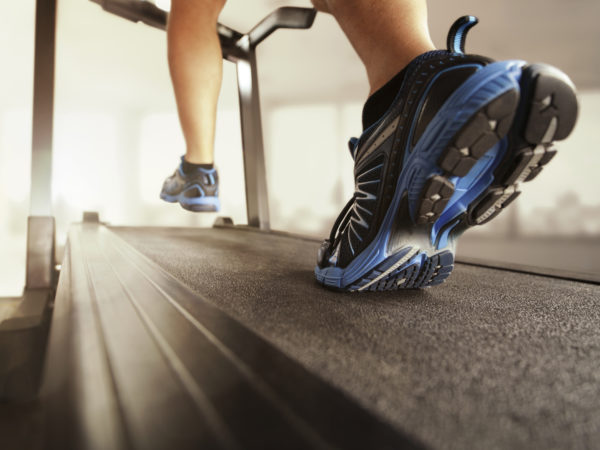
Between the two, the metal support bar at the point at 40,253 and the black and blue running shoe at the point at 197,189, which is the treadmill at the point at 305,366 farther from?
the metal support bar at the point at 40,253

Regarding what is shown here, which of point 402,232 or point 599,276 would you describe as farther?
point 599,276

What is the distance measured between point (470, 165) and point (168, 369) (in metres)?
0.39

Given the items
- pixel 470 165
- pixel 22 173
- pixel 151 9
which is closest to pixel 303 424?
pixel 470 165

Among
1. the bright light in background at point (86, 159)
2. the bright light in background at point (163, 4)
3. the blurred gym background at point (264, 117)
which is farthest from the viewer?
the bright light in background at point (86, 159)

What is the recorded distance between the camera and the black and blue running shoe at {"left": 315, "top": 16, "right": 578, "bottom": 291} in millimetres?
405

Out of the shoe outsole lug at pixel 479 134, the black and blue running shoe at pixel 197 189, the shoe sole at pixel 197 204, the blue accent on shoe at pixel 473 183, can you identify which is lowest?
the blue accent on shoe at pixel 473 183

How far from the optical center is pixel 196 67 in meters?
1.22

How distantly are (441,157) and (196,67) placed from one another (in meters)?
1.04

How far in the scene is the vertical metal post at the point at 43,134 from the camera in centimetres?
161

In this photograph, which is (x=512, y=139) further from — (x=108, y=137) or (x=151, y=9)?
(x=108, y=137)

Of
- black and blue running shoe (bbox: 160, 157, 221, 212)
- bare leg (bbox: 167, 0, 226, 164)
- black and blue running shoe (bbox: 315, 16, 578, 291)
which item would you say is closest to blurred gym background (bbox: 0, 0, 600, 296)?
bare leg (bbox: 167, 0, 226, 164)

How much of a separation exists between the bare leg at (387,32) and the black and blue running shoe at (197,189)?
0.84 meters

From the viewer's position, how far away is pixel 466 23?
1.71 ft

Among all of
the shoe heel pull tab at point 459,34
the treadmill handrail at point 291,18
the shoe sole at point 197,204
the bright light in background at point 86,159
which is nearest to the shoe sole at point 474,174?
the shoe heel pull tab at point 459,34
